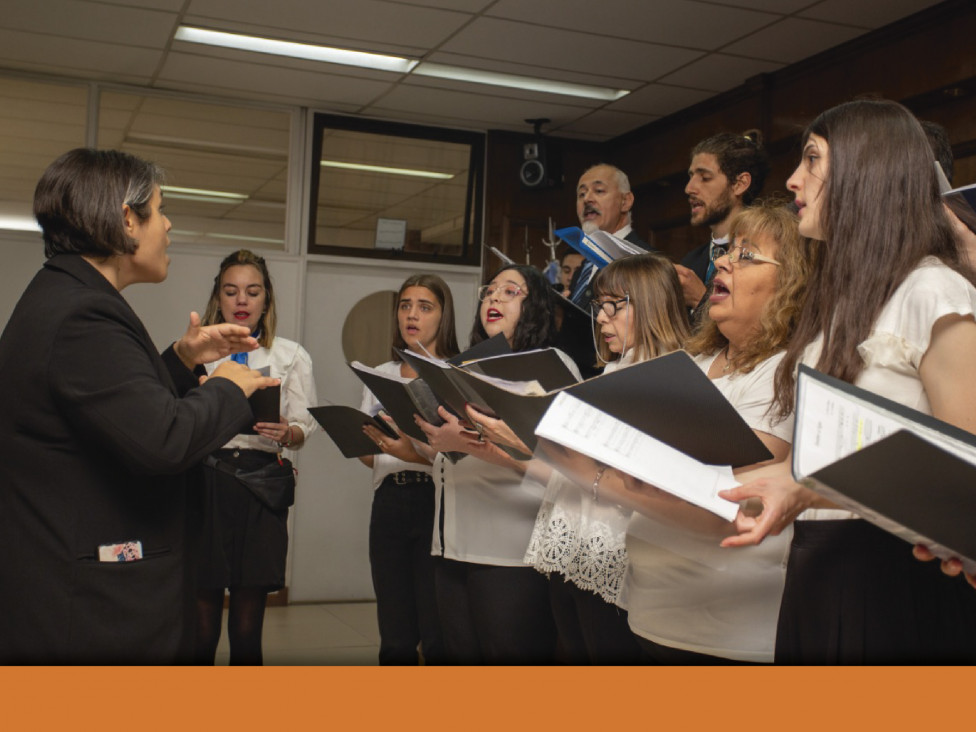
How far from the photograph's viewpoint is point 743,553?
1614 mm

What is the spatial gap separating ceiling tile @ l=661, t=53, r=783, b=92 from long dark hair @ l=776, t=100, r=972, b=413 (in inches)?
128

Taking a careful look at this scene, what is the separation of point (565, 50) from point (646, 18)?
49 cm

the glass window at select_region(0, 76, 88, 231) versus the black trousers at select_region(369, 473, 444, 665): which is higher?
the glass window at select_region(0, 76, 88, 231)

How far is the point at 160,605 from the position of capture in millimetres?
1508

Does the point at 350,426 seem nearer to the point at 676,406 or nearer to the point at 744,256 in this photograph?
the point at 744,256

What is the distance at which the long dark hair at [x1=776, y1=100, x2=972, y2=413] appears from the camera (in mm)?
1283

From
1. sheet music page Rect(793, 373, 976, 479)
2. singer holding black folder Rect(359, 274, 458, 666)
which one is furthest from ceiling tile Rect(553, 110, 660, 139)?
sheet music page Rect(793, 373, 976, 479)

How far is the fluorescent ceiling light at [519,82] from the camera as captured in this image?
4.65 metres

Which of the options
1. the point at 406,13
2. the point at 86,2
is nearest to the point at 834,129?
the point at 406,13

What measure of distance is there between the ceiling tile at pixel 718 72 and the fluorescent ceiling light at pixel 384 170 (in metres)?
1.54

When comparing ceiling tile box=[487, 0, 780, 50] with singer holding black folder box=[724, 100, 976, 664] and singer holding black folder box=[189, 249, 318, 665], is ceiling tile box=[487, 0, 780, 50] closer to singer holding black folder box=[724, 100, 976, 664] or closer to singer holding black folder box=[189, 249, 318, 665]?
singer holding black folder box=[189, 249, 318, 665]

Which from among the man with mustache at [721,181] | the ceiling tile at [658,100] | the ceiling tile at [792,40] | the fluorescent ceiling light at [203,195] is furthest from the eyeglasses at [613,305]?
the fluorescent ceiling light at [203,195]

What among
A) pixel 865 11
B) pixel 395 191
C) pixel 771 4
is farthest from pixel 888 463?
pixel 395 191

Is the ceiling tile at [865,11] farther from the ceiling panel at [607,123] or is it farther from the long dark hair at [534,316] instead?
the long dark hair at [534,316]
